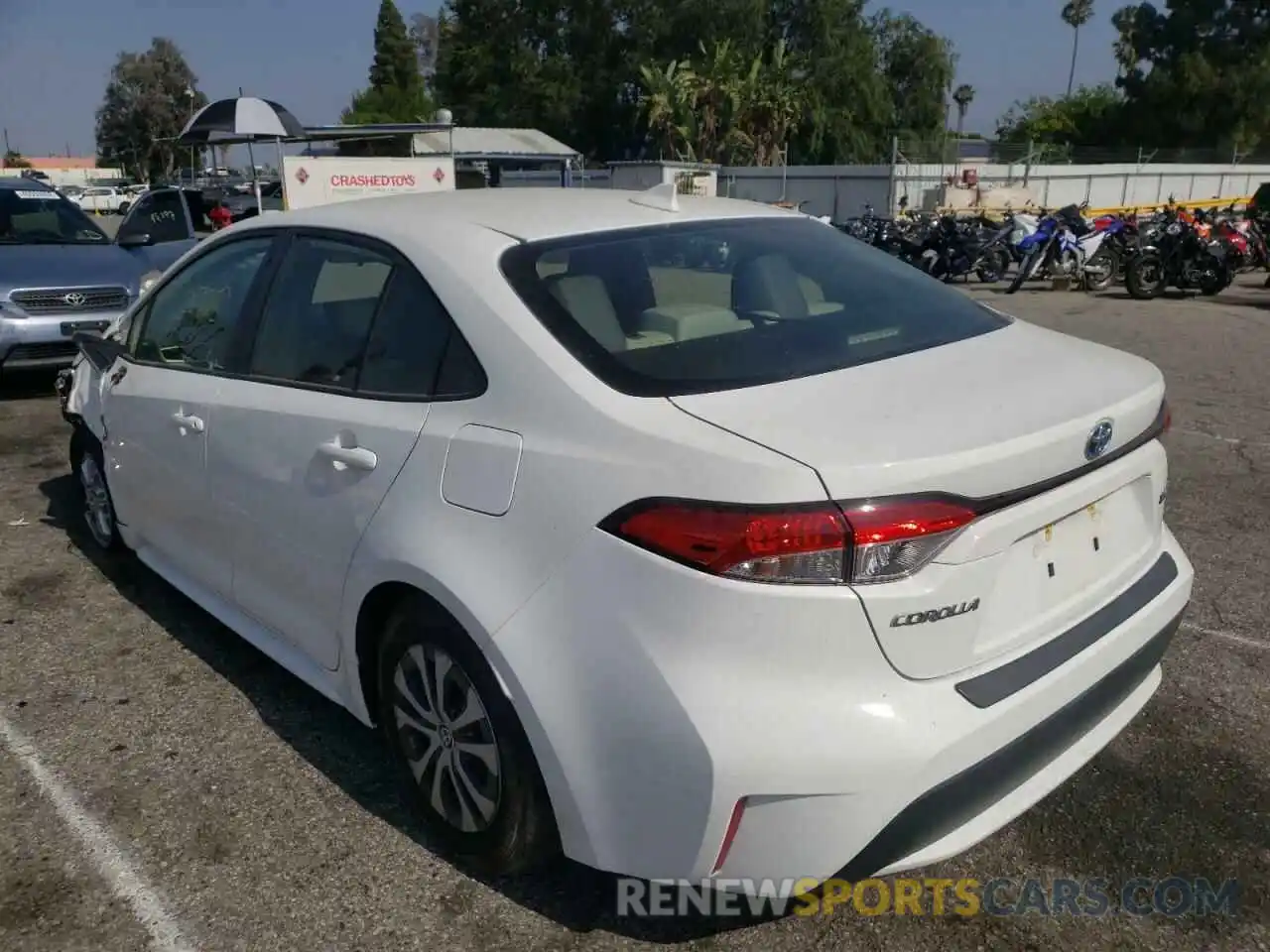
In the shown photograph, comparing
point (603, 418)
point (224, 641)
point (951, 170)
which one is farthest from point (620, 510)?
point (951, 170)

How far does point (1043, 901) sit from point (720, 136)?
43.2m

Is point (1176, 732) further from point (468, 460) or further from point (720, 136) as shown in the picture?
point (720, 136)

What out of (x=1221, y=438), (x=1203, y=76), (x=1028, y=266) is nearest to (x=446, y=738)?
(x=1221, y=438)

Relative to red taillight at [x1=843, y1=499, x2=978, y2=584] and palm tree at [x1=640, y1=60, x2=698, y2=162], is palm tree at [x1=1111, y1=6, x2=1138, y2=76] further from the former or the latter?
red taillight at [x1=843, y1=499, x2=978, y2=584]

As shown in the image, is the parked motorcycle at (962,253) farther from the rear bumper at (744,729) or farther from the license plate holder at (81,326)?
the rear bumper at (744,729)

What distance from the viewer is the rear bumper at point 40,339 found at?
7730 mm

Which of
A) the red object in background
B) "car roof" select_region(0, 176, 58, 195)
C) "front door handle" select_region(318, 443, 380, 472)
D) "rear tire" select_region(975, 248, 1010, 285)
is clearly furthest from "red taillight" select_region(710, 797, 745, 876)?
the red object in background

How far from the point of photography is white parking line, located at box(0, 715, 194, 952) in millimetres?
2480

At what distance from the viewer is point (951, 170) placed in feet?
92.4

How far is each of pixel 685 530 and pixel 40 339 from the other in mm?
7486

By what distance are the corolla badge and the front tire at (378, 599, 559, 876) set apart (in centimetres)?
138

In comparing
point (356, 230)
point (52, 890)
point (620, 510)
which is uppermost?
point (356, 230)

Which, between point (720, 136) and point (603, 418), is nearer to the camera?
point (603, 418)

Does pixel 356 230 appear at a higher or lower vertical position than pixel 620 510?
higher
